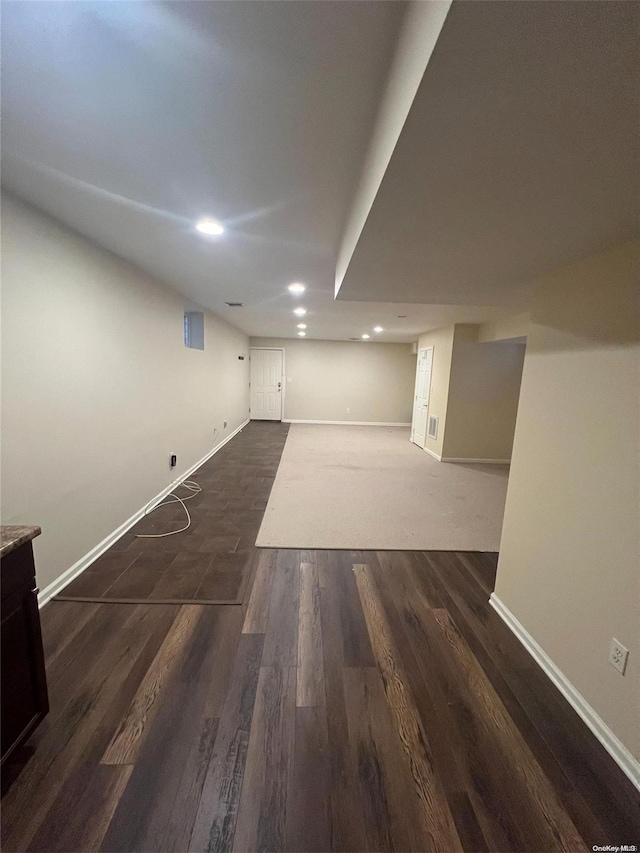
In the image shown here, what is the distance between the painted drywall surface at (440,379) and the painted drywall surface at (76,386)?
4.17 metres

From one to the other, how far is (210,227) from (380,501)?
3.06 metres

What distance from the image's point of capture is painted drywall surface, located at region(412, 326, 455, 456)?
5430 mm

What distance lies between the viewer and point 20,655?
3.79 ft

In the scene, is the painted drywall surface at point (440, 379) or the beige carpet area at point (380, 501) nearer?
the beige carpet area at point (380, 501)

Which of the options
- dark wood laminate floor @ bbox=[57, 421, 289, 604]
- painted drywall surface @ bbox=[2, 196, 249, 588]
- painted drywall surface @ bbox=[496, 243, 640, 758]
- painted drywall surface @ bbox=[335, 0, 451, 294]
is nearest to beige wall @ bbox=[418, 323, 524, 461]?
dark wood laminate floor @ bbox=[57, 421, 289, 604]

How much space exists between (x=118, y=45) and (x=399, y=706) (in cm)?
248

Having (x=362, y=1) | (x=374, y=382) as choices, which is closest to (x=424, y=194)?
(x=362, y=1)

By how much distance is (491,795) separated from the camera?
116cm

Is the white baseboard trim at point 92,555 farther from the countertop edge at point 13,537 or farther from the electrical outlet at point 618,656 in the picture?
the electrical outlet at point 618,656

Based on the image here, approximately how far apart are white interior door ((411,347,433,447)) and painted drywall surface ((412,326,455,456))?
0.50 ft

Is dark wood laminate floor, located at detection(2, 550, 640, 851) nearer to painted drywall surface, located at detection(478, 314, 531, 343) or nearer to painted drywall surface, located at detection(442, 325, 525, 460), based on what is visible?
painted drywall surface, located at detection(478, 314, 531, 343)

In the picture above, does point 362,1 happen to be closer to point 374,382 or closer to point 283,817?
point 283,817

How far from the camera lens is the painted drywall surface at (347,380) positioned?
8.33 meters

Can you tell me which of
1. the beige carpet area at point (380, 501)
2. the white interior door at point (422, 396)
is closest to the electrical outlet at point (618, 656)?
the beige carpet area at point (380, 501)
